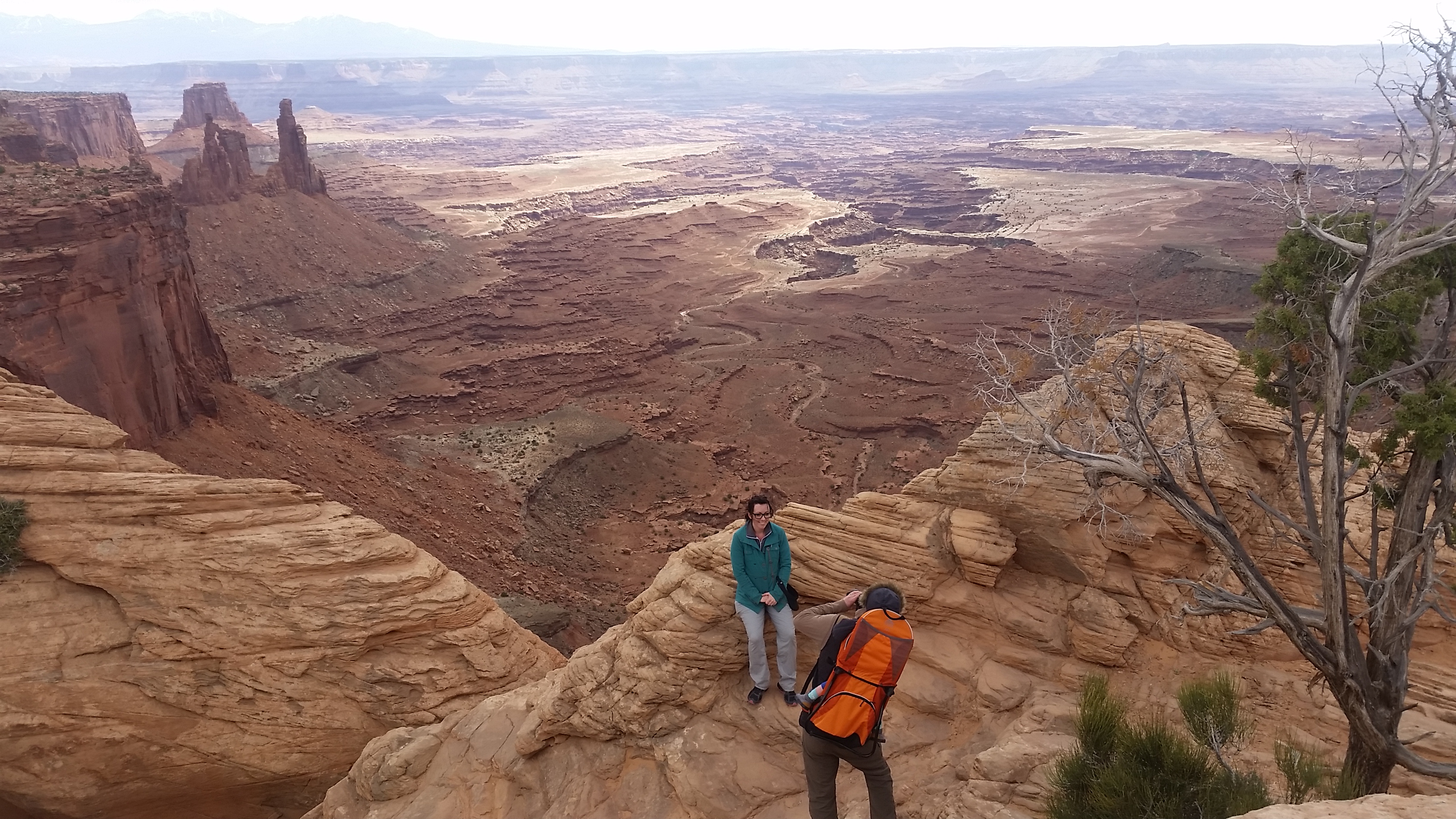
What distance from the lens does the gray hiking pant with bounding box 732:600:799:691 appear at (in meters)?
7.54

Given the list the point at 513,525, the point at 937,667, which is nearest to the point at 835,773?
the point at 937,667

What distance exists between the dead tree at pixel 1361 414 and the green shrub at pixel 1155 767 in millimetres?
837

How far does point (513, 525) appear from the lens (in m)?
22.6

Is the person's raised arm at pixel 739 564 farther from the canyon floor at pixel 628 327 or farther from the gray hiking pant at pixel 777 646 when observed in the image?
the canyon floor at pixel 628 327

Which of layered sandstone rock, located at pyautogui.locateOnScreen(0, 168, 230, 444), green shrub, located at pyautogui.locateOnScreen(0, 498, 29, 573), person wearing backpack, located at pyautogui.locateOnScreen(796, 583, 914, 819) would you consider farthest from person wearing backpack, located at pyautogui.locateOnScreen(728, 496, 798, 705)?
layered sandstone rock, located at pyautogui.locateOnScreen(0, 168, 230, 444)

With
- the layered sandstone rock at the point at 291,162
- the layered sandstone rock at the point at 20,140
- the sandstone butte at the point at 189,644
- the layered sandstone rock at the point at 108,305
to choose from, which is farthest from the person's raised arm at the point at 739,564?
the layered sandstone rock at the point at 291,162

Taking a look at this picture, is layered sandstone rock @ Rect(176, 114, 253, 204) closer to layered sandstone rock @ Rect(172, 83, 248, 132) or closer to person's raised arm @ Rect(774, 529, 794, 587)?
person's raised arm @ Rect(774, 529, 794, 587)

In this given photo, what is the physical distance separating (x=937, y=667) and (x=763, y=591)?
1.93m

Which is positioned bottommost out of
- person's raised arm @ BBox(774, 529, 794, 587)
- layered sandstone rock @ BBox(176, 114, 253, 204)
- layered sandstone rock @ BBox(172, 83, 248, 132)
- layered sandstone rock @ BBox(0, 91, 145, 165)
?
person's raised arm @ BBox(774, 529, 794, 587)

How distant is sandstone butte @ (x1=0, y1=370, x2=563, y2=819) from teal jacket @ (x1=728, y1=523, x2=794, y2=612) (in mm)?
5226

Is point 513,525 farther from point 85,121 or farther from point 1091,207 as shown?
point 85,121

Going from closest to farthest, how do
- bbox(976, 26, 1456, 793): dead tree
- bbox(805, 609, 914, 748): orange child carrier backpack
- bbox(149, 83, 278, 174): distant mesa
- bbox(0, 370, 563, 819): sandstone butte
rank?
bbox(805, 609, 914, 748): orange child carrier backpack
bbox(976, 26, 1456, 793): dead tree
bbox(0, 370, 563, 819): sandstone butte
bbox(149, 83, 278, 174): distant mesa

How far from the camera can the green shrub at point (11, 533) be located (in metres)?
9.67

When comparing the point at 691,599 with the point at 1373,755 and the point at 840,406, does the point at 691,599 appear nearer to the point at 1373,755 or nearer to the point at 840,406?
the point at 1373,755
